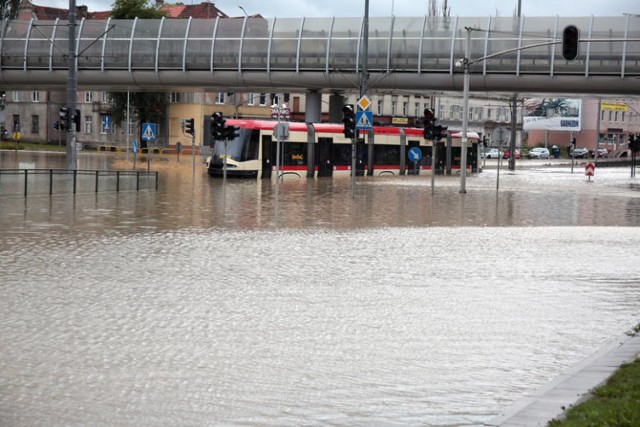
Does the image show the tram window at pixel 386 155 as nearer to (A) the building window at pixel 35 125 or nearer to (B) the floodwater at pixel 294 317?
(B) the floodwater at pixel 294 317

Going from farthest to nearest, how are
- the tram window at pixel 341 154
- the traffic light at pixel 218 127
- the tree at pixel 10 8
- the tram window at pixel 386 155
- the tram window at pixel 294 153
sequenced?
1. the tree at pixel 10 8
2. the tram window at pixel 386 155
3. the tram window at pixel 341 154
4. the tram window at pixel 294 153
5. the traffic light at pixel 218 127

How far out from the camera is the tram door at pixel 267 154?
55938 mm

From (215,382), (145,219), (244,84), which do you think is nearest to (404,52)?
(244,84)

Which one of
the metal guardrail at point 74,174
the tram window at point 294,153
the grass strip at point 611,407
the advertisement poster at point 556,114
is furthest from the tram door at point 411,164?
the advertisement poster at point 556,114

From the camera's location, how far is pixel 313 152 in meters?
60.0

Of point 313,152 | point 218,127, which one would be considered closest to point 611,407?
point 218,127

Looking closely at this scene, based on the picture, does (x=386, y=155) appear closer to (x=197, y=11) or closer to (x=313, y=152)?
(x=313, y=152)

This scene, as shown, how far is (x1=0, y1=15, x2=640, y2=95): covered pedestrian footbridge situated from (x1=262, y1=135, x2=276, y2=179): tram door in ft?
21.6

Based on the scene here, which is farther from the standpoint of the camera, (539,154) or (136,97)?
(539,154)

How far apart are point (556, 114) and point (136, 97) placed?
70.3m

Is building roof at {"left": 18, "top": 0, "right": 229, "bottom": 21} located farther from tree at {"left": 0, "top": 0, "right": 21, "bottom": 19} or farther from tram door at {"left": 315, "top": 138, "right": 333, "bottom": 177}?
tram door at {"left": 315, "top": 138, "right": 333, "bottom": 177}

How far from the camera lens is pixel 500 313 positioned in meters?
12.4

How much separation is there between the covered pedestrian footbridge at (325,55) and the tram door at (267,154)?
21.6 feet

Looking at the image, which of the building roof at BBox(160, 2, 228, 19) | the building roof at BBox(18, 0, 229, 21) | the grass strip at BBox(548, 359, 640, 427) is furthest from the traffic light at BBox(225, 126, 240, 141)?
the building roof at BBox(160, 2, 228, 19)
